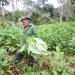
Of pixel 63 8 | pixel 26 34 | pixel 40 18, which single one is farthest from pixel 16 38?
pixel 63 8

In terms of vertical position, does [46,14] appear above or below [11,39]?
above

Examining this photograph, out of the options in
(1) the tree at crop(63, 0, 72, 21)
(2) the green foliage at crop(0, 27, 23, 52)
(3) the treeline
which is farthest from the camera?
(1) the tree at crop(63, 0, 72, 21)

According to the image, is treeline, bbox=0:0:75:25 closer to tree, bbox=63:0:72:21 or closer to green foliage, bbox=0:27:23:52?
tree, bbox=63:0:72:21

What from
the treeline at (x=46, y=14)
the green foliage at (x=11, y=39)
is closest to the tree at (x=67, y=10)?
the treeline at (x=46, y=14)

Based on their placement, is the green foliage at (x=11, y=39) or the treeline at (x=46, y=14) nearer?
the green foliage at (x=11, y=39)

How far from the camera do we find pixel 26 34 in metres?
2.31

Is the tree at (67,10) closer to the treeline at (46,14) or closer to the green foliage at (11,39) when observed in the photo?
the treeline at (46,14)

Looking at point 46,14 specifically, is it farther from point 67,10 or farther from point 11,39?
point 11,39

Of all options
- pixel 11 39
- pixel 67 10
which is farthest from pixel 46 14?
pixel 11 39

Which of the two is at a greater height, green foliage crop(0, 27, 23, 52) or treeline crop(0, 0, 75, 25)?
treeline crop(0, 0, 75, 25)

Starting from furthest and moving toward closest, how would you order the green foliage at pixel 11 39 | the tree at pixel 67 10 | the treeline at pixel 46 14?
the tree at pixel 67 10 → the treeline at pixel 46 14 → the green foliage at pixel 11 39

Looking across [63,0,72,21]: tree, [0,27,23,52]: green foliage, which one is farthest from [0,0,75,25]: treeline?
[0,27,23,52]: green foliage

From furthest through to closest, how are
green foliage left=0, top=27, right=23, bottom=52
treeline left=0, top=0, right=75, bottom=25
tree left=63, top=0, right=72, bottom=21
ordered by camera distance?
tree left=63, top=0, right=72, bottom=21
treeline left=0, top=0, right=75, bottom=25
green foliage left=0, top=27, right=23, bottom=52

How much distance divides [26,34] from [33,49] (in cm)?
77
